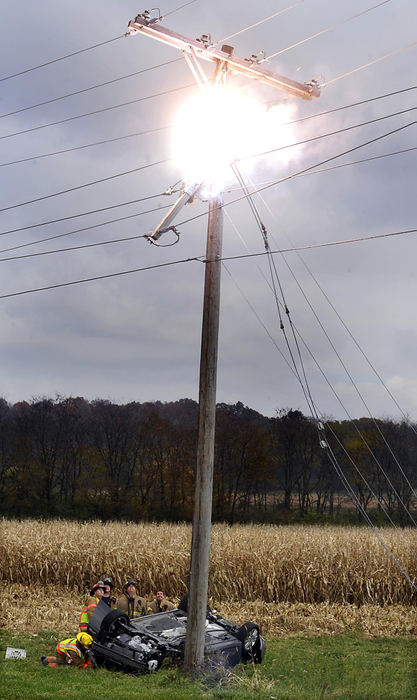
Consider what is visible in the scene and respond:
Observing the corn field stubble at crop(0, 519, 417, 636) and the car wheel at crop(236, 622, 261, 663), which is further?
the corn field stubble at crop(0, 519, 417, 636)

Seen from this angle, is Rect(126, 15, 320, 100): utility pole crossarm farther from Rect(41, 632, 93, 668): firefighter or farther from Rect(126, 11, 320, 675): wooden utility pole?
Rect(41, 632, 93, 668): firefighter

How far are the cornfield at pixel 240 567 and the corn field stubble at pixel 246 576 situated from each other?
0.03 m

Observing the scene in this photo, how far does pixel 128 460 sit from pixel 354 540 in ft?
114

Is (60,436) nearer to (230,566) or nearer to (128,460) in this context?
(128,460)

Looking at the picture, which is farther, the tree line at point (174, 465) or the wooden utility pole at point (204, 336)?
the tree line at point (174, 465)

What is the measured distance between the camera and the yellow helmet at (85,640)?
13.4m

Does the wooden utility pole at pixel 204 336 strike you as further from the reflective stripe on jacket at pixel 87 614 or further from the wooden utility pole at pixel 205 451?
the reflective stripe on jacket at pixel 87 614

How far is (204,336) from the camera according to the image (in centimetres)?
1323

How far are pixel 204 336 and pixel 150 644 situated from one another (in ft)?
19.9

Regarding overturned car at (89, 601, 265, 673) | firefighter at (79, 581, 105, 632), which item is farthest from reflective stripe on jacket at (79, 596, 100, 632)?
overturned car at (89, 601, 265, 673)

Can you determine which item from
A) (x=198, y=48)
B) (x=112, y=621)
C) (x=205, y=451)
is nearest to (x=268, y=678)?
(x=112, y=621)

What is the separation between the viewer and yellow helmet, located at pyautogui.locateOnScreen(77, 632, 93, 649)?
1340 cm

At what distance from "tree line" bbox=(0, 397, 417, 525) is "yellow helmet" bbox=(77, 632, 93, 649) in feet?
131

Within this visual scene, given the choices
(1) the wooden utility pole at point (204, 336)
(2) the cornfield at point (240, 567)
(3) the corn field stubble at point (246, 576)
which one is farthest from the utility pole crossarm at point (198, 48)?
(2) the cornfield at point (240, 567)
